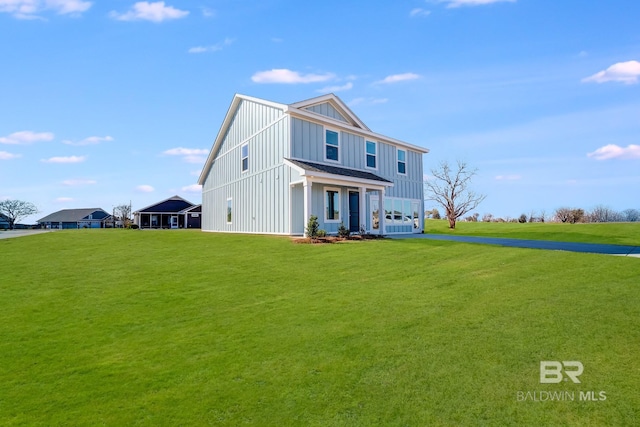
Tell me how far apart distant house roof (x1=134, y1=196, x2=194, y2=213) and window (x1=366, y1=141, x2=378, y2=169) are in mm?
40000

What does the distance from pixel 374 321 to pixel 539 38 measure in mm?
14623

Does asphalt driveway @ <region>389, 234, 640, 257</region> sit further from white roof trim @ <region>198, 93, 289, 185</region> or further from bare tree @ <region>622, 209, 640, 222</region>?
bare tree @ <region>622, 209, 640, 222</region>

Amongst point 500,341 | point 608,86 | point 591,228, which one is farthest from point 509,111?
point 500,341

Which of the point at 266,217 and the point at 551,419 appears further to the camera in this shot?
the point at 266,217

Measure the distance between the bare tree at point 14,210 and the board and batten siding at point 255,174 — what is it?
6254 cm

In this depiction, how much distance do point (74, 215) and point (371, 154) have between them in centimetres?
7258

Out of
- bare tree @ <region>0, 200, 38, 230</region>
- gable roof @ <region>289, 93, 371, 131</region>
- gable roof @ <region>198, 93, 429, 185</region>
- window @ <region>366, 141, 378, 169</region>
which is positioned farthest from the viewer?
bare tree @ <region>0, 200, 38, 230</region>

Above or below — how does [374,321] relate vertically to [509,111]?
below

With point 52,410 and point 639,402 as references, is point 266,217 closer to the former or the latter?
point 52,410

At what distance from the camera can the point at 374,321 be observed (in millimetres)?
5391

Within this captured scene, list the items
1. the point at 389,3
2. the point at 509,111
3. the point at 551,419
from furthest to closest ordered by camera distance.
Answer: the point at 509,111
the point at 389,3
the point at 551,419

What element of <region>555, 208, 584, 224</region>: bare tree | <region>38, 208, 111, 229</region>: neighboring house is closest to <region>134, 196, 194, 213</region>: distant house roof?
<region>38, 208, 111, 229</region>: neighboring house

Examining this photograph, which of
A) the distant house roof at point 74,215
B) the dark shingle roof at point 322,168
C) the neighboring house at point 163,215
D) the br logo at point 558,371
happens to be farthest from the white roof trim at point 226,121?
the distant house roof at point 74,215

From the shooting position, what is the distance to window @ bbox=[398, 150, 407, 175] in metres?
23.6
